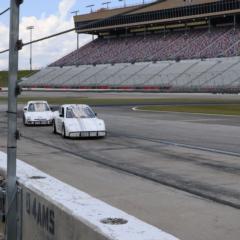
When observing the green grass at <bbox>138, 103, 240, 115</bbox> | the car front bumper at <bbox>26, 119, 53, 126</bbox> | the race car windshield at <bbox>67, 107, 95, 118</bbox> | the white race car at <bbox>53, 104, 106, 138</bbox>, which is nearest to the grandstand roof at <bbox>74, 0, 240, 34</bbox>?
the green grass at <bbox>138, 103, 240, 115</bbox>

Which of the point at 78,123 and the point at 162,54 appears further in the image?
the point at 162,54

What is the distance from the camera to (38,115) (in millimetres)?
25453

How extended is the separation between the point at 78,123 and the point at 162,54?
70.0 metres

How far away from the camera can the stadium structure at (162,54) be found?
73625 millimetres

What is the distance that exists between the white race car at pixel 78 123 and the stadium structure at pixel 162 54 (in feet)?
151

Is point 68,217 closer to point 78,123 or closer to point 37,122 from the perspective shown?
point 78,123

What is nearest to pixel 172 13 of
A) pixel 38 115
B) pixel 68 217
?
pixel 38 115

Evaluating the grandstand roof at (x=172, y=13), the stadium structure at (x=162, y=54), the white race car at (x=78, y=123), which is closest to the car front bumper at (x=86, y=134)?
the white race car at (x=78, y=123)

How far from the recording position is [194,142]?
59.1 ft

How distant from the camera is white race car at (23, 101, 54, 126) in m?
25.4

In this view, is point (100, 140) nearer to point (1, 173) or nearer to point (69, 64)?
point (1, 173)

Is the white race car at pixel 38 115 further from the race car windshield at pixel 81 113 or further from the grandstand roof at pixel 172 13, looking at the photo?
the grandstand roof at pixel 172 13

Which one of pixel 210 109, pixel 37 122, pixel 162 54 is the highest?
pixel 162 54

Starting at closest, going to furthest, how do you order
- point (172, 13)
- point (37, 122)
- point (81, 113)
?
1. point (81, 113)
2. point (37, 122)
3. point (172, 13)
